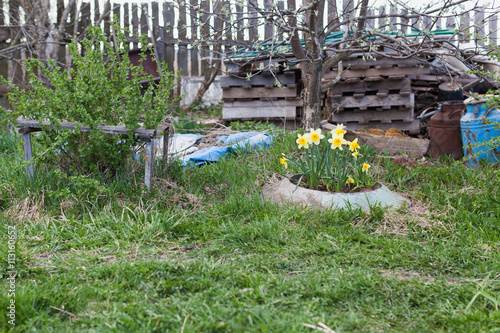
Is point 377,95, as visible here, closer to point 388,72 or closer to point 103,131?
point 388,72

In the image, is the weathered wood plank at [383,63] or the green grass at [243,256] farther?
the weathered wood plank at [383,63]

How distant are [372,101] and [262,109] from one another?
6.03 feet

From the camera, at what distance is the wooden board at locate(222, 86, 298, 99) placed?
24.2ft

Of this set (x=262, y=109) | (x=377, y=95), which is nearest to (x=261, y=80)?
(x=262, y=109)

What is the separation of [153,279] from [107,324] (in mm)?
478

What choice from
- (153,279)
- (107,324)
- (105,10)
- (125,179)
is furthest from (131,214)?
(105,10)

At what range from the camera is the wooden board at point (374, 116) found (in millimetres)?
6922

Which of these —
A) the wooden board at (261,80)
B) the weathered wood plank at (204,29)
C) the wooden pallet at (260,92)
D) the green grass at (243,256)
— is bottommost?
the green grass at (243,256)

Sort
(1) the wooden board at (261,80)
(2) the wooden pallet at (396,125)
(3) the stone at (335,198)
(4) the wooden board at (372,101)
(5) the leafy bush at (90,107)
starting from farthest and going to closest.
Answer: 1. (1) the wooden board at (261,80)
2. (2) the wooden pallet at (396,125)
3. (4) the wooden board at (372,101)
4. (5) the leafy bush at (90,107)
5. (3) the stone at (335,198)

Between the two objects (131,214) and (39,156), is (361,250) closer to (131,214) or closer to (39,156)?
(131,214)

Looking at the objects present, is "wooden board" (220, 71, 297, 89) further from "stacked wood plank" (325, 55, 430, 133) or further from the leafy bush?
the leafy bush

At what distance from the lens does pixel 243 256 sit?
2771 mm

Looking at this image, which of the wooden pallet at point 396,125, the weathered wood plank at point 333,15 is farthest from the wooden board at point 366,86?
the weathered wood plank at point 333,15

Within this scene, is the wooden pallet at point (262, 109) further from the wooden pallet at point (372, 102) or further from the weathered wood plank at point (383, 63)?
the weathered wood plank at point (383, 63)
